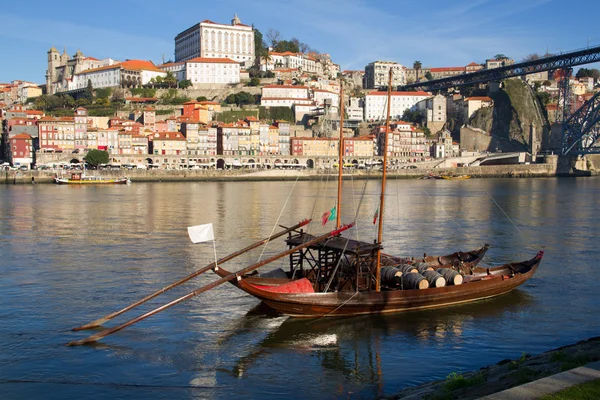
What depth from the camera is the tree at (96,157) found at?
68.2 m

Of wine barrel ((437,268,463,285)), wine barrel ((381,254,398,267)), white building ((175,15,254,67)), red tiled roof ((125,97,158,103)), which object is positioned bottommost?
wine barrel ((437,268,463,285))

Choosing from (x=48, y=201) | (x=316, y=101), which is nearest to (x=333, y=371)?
(x=48, y=201)

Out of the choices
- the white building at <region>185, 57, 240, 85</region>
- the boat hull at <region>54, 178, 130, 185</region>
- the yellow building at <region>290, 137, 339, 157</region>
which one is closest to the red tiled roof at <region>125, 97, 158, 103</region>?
the white building at <region>185, 57, 240, 85</region>

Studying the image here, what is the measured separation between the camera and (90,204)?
38375mm

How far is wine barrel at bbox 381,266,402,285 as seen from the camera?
13.2 m

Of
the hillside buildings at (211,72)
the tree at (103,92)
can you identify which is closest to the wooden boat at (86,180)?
the tree at (103,92)

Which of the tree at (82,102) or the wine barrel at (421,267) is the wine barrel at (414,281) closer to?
the wine barrel at (421,267)

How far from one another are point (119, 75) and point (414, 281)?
3372 inches

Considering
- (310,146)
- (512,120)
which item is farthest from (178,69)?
(512,120)

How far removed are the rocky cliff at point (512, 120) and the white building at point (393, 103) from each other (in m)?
10.2

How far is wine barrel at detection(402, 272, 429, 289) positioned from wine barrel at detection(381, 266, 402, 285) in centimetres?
14

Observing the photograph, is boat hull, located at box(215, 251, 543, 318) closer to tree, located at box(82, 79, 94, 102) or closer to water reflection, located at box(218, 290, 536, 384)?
water reflection, located at box(218, 290, 536, 384)

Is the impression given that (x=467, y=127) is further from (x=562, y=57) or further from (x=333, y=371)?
Result: (x=333, y=371)

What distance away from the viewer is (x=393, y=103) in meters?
97.6
